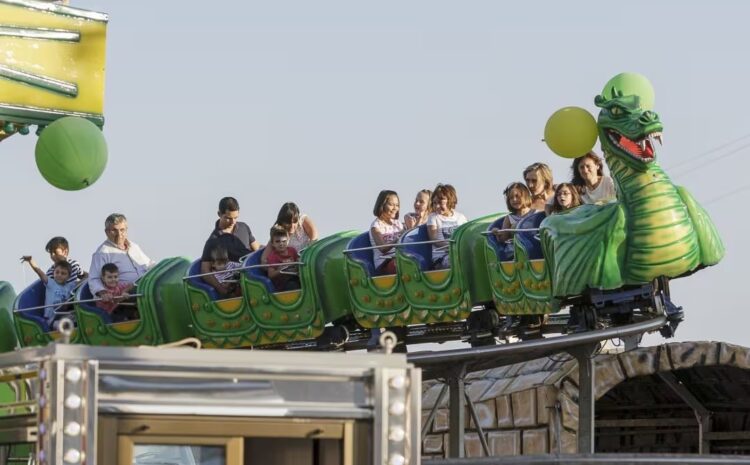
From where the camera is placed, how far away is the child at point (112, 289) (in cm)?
1731

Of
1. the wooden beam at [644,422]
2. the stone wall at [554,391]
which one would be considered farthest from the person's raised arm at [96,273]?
the wooden beam at [644,422]

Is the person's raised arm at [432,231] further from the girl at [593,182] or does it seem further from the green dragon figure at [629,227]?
the girl at [593,182]

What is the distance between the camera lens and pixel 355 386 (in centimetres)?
673

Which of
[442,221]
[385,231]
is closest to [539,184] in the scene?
[442,221]

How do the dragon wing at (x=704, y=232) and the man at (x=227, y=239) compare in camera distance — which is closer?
the dragon wing at (x=704, y=232)

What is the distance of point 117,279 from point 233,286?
131cm

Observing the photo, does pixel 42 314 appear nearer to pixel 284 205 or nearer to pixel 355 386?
pixel 284 205

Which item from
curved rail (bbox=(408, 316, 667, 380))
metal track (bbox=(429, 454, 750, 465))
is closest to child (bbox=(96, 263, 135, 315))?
curved rail (bbox=(408, 316, 667, 380))

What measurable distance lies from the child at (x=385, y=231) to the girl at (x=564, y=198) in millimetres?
1408

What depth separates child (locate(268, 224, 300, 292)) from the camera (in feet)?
53.5

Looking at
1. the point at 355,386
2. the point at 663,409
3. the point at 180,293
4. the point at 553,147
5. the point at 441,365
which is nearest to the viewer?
the point at 355,386

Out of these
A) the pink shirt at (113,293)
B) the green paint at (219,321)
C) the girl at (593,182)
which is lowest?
the green paint at (219,321)

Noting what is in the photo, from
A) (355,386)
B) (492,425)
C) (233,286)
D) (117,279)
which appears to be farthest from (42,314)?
(355,386)

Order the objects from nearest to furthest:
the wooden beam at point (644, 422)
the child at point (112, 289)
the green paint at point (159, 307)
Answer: the green paint at point (159, 307), the child at point (112, 289), the wooden beam at point (644, 422)
